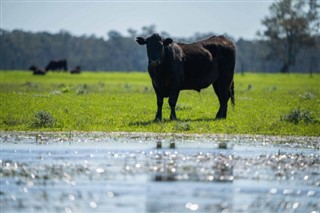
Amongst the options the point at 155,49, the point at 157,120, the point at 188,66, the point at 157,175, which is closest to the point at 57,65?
the point at 188,66

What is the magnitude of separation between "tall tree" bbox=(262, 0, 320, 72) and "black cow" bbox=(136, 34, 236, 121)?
312 ft

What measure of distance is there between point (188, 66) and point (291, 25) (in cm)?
9873

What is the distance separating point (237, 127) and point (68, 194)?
1178 cm

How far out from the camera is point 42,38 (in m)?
194

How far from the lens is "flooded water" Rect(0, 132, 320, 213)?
1158 cm

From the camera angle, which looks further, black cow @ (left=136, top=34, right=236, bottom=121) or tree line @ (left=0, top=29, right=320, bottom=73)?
tree line @ (left=0, top=29, right=320, bottom=73)

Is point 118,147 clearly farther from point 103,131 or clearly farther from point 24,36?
point 24,36

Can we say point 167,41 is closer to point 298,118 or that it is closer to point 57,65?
point 298,118

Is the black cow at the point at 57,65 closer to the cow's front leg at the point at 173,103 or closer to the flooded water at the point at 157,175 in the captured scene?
the cow's front leg at the point at 173,103

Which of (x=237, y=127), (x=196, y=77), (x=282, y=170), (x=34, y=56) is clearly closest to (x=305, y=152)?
(x=282, y=170)

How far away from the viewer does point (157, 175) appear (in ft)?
45.4

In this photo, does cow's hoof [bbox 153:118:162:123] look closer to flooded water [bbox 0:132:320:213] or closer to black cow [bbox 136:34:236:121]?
black cow [bbox 136:34:236:121]

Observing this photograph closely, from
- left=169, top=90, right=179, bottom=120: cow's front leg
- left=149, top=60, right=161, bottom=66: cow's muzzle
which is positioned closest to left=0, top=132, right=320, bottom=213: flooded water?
left=149, top=60, right=161, bottom=66: cow's muzzle

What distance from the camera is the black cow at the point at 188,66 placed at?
81.5 ft
